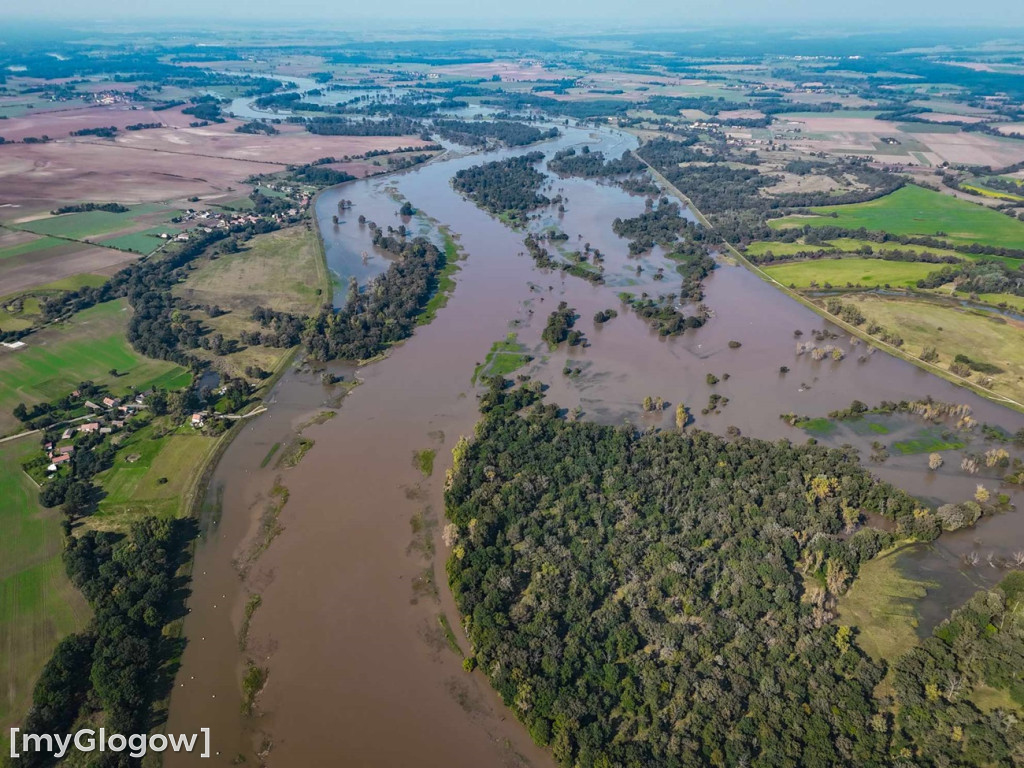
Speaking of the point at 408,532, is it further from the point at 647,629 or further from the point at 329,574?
the point at 647,629

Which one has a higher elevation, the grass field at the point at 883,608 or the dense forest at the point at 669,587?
the dense forest at the point at 669,587

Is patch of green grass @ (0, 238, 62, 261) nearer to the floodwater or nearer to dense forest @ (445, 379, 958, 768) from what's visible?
the floodwater

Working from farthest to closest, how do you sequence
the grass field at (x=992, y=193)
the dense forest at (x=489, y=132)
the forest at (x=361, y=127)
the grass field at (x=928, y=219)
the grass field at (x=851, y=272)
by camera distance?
the forest at (x=361, y=127)
the dense forest at (x=489, y=132)
the grass field at (x=992, y=193)
the grass field at (x=928, y=219)
the grass field at (x=851, y=272)

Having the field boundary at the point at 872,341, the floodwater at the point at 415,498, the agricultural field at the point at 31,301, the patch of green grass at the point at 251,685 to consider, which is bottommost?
the patch of green grass at the point at 251,685

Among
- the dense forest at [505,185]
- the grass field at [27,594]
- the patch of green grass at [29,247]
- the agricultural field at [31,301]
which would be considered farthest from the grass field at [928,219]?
the patch of green grass at [29,247]

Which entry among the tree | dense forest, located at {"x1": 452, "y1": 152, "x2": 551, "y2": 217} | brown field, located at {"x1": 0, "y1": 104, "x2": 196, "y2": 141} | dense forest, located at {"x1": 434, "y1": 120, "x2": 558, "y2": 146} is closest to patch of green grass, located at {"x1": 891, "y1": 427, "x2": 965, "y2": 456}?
the tree

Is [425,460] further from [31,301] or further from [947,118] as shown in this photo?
[947,118]

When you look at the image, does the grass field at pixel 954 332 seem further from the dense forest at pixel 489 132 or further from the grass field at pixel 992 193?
the dense forest at pixel 489 132

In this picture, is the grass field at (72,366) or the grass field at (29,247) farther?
the grass field at (29,247)
